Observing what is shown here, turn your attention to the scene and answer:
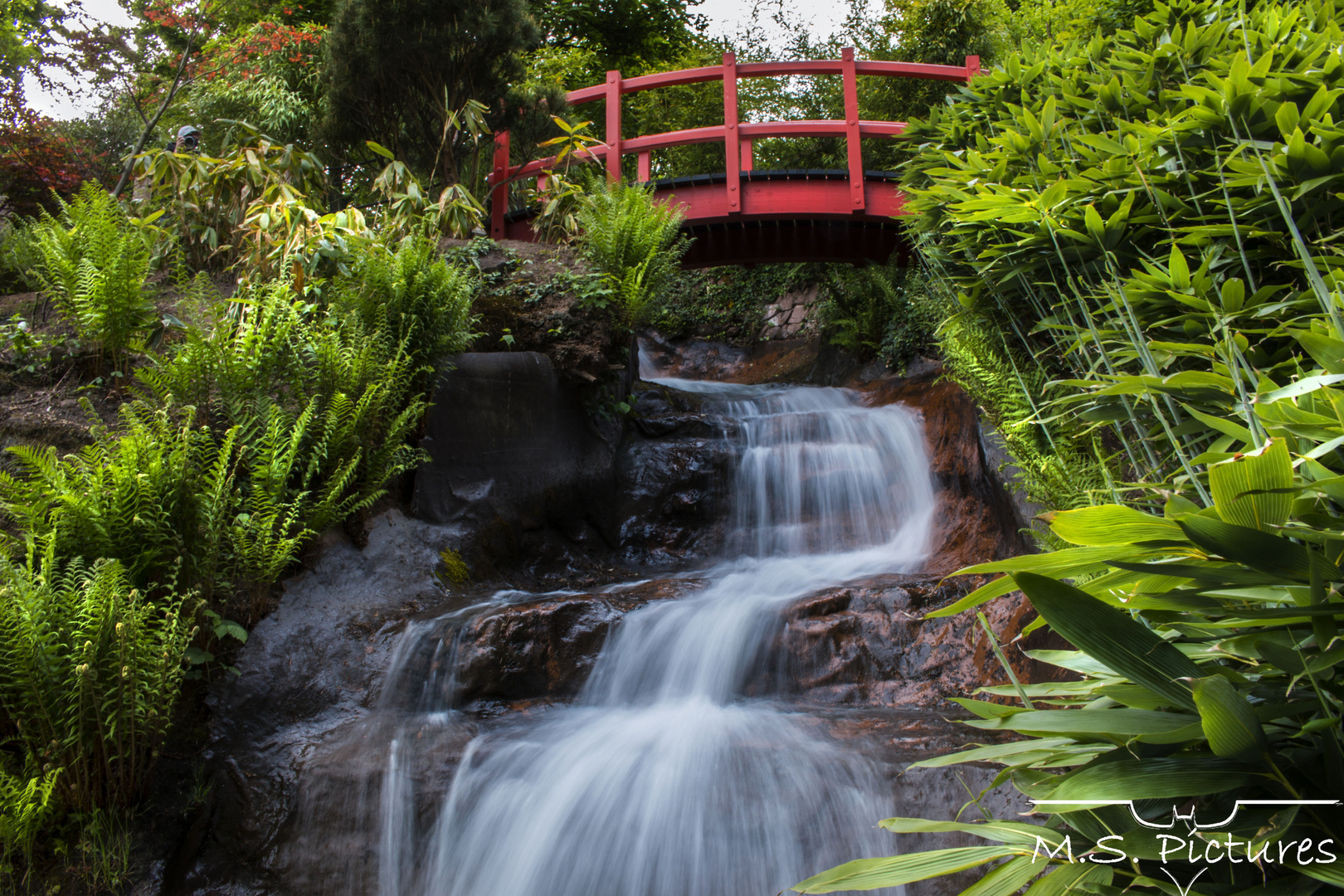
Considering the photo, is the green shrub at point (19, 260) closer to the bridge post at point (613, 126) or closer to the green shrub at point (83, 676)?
the green shrub at point (83, 676)

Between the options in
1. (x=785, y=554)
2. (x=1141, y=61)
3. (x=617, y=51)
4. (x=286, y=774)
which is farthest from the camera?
(x=617, y=51)

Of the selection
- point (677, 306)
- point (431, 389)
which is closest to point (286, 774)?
point (431, 389)

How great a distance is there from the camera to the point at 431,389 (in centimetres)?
468

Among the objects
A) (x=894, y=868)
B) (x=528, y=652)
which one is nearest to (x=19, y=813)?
(x=528, y=652)

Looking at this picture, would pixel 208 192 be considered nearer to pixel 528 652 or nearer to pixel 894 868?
pixel 528 652

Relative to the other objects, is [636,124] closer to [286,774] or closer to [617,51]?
[617,51]

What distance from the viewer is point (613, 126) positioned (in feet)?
28.0

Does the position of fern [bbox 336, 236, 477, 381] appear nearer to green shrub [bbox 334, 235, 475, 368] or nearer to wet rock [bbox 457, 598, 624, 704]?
green shrub [bbox 334, 235, 475, 368]

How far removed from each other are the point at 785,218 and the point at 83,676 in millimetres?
7402

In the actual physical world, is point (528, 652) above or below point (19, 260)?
below

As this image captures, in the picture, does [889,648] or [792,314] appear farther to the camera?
[792,314]

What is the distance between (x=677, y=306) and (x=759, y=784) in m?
10.8

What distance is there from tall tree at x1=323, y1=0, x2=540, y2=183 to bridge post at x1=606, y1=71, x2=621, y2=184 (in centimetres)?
94

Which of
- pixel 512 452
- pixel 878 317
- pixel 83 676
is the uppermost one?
pixel 878 317
